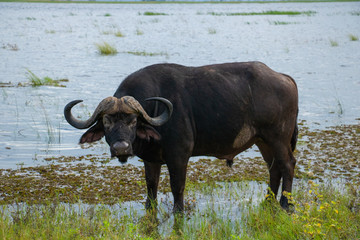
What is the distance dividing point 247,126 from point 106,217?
6.27ft

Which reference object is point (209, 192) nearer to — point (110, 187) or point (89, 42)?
point (110, 187)

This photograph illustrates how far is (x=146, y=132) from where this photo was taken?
17.6 ft

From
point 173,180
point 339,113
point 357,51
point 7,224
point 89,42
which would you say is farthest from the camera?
point 89,42

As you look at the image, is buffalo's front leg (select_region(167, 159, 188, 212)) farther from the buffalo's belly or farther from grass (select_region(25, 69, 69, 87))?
grass (select_region(25, 69, 69, 87))

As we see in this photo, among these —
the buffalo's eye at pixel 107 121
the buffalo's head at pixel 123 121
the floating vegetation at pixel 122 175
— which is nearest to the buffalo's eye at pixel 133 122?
the buffalo's head at pixel 123 121

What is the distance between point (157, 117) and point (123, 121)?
38 cm

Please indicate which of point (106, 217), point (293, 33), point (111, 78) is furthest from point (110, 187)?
point (293, 33)

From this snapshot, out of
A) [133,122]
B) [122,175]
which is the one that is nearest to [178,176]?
[133,122]

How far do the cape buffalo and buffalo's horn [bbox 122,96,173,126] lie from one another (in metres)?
0.03

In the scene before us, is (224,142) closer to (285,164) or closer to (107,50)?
Result: (285,164)

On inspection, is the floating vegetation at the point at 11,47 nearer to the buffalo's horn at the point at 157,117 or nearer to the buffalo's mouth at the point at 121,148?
the buffalo's horn at the point at 157,117

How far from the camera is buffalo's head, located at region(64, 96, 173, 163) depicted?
5004 millimetres

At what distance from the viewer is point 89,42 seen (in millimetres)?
29000

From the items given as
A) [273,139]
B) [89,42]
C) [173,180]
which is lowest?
[89,42]
